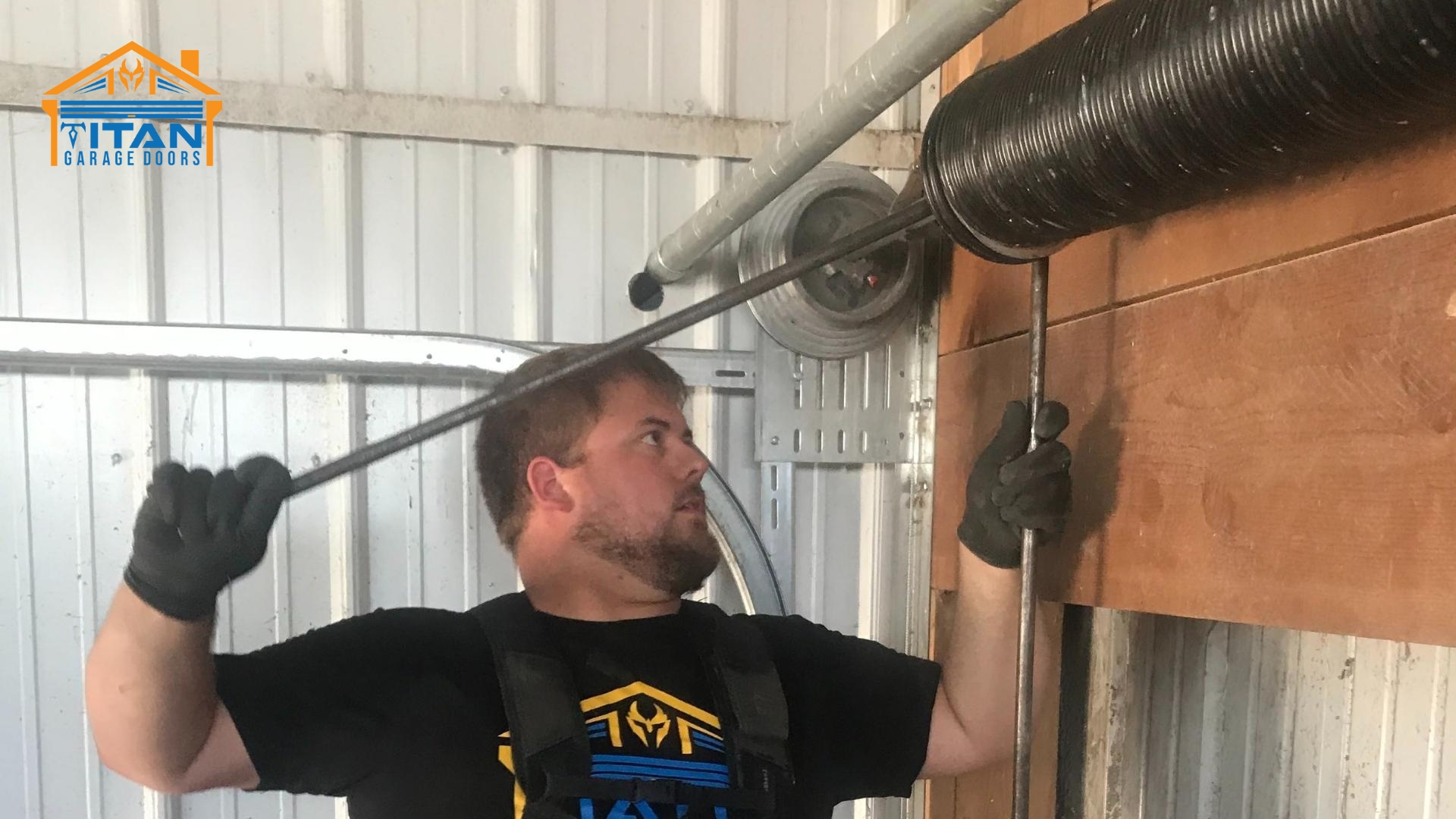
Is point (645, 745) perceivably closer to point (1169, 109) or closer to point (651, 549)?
point (651, 549)

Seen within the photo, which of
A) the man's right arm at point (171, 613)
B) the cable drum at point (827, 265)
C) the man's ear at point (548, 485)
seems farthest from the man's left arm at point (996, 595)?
the man's right arm at point (171, 613)

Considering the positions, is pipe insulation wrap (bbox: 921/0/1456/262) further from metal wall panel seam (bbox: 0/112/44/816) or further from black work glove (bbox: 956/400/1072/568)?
metal wall panel seam (bbox: 0/112/44/816)

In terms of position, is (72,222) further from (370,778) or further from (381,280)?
(370,778)

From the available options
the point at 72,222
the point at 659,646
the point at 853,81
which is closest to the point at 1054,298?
the point at 853,81

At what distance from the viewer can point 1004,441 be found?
944mm

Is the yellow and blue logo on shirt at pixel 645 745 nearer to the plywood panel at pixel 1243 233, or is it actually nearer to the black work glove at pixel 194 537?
the black work glove at pixel 194 537

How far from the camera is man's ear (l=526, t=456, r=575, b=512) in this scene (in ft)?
3.53

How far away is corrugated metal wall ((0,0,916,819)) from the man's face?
0.19 m

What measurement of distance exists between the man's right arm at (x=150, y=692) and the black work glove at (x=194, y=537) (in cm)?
2

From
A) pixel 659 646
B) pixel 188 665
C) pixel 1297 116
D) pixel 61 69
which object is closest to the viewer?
pixel 1297 116

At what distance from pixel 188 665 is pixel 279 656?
119 millimetres

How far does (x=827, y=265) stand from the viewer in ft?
4.04

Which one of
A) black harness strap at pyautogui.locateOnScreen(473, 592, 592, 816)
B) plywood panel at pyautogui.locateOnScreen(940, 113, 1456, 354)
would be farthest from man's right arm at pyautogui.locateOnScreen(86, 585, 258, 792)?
plywood panel at pyautogui.locateOnScreen(940, 113, 1456, 354)

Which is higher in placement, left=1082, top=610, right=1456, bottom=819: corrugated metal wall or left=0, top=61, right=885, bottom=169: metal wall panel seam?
left=0, top=61, right=885, bottom=169: metal wall panel seam
